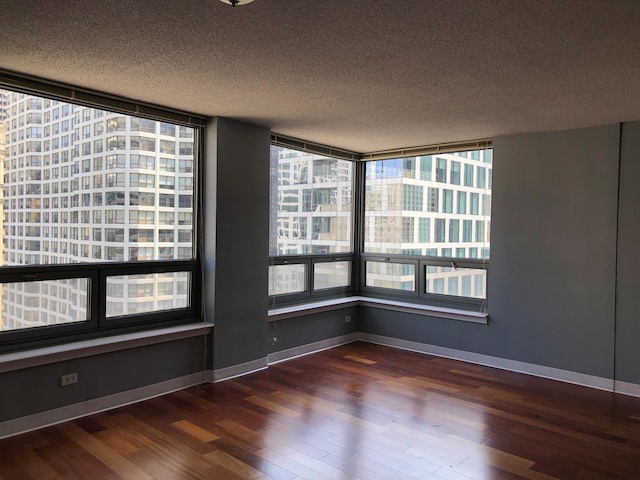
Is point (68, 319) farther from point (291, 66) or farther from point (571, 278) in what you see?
point (571, 278)

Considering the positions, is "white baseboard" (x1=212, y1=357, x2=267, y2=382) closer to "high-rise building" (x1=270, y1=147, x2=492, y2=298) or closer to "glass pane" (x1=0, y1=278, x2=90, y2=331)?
"high-rise building" (x1=270, y1=147, x2=492, y2=298)

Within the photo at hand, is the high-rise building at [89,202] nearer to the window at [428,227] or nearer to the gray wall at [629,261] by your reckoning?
the window at [428,227]

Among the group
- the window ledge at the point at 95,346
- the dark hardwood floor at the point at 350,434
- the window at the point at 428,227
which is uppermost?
the window at the point at 428,227

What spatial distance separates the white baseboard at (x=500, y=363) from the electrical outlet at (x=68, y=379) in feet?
11.2

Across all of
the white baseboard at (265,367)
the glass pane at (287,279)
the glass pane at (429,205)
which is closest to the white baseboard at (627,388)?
the white baseboard at (265,367)

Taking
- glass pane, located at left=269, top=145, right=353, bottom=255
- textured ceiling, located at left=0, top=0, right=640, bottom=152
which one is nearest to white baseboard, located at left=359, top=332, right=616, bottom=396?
glass pane, located at left=269, top=145, right=353, bottom=255

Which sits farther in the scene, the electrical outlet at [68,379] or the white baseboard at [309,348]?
the white baseboard at [309,348]

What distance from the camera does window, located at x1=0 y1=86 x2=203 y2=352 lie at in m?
3.31

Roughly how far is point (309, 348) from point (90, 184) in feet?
9.36

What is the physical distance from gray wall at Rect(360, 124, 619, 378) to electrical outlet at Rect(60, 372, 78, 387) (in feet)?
12.0

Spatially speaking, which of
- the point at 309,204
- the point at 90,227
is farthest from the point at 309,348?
the point at 90,227

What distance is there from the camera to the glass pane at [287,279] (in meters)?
5.15

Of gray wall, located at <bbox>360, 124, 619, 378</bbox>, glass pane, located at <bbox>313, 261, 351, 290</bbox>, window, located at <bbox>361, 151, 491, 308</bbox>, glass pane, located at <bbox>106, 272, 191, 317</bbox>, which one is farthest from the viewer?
glass pane, located at <bbox>313, 261, 351, 290</bbox>

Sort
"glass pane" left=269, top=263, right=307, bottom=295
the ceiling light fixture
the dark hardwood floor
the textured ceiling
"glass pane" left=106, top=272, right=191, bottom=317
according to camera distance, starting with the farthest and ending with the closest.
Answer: "glass pane" left=269, top=263, right=307, bottom=295
"glass pane" left=106, top=272, right=191, bottom=317
the dark hardwood floor
the textured ceiling
the ceiling light fixture
